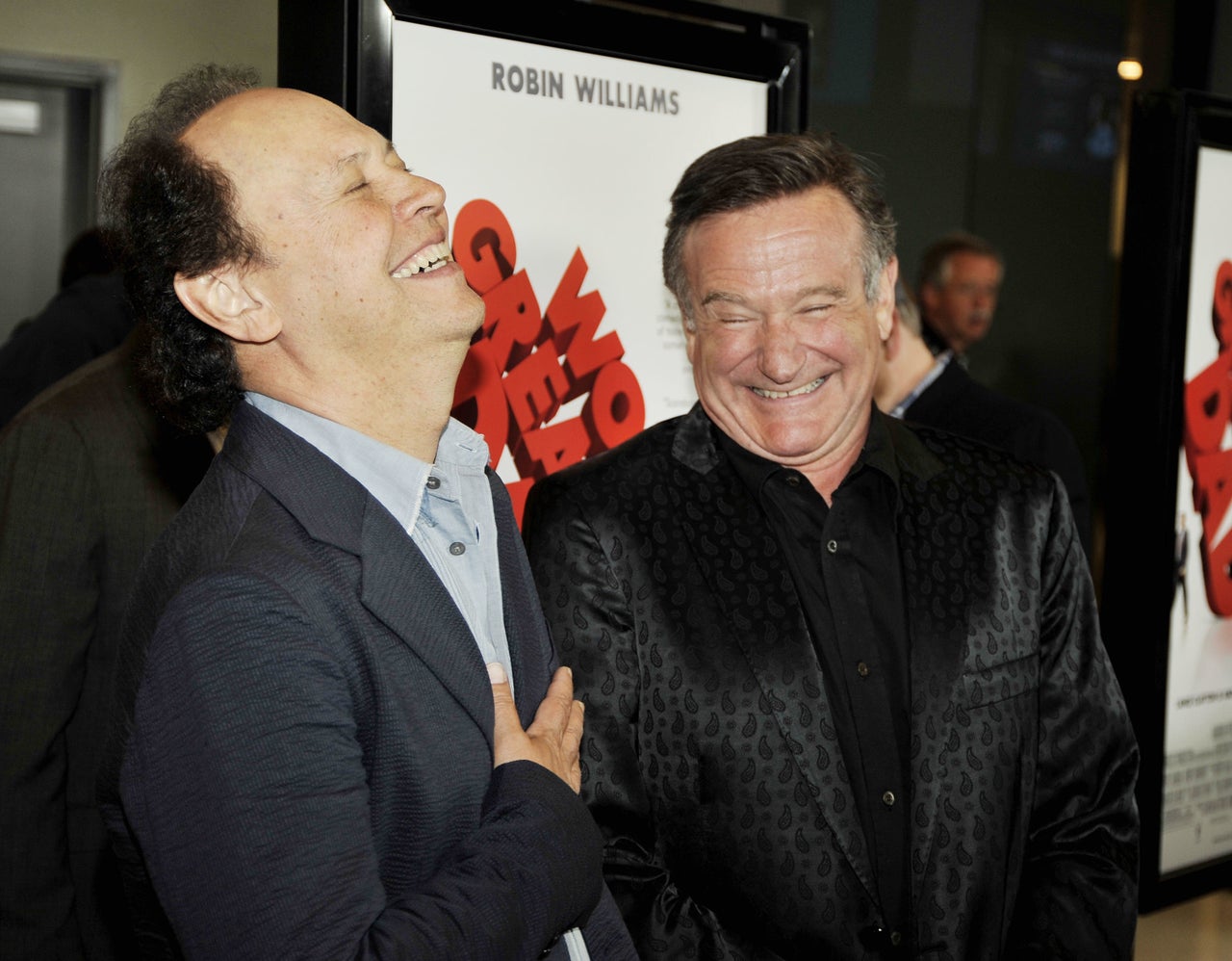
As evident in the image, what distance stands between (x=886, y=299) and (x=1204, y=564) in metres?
1.46

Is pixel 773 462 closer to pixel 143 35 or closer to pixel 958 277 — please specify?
pixel 143 35

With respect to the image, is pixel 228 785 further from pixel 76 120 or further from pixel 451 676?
pixel 76 120

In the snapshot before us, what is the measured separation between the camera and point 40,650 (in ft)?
6.68

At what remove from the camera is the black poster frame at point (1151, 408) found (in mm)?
2666

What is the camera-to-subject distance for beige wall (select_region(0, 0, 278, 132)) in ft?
8.01

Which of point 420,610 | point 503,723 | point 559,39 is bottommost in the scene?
point 503,723

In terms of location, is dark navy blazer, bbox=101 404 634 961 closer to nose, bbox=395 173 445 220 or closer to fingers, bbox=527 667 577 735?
fingers, bbox=527 667 577 735

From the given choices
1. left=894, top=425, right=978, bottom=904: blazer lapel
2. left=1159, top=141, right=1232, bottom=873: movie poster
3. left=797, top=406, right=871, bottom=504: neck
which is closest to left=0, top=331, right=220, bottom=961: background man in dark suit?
left=797, top=406, right=871, bottom=504: neck

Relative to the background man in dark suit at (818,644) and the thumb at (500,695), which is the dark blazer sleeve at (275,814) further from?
the background man in dark suit at (818,644)

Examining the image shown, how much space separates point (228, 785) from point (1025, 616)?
1127 mm

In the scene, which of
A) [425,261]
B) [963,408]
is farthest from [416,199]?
[963,408]

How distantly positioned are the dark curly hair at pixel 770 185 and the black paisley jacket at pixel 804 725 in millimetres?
262

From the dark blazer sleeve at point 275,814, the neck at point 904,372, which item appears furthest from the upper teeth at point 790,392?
the neck at point 904,372

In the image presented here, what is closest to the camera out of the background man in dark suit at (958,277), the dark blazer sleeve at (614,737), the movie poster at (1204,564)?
the dark blazer sleeve at (614,737)
